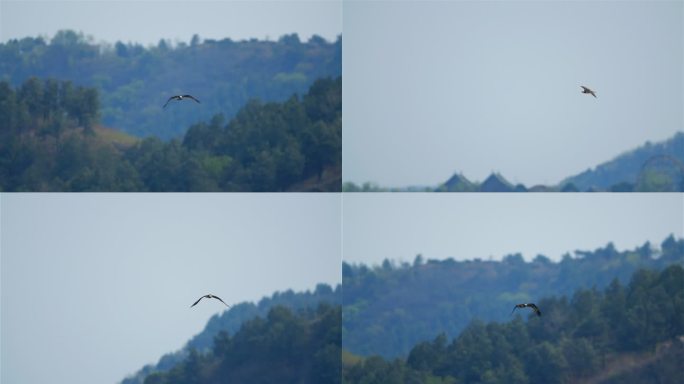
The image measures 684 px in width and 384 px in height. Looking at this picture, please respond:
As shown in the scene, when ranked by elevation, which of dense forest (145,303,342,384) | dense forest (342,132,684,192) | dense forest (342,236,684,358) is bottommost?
dense forest (145,303,342,384)

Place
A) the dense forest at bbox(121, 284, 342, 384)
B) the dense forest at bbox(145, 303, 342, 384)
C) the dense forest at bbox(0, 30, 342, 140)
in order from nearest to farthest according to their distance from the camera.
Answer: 1. the dense forest at bbox(0, 30, 342, 140)
2. the dense forest at bbox(121, 284, 342, 384)
3. the dense forest at bbox(145, 303, 342, 384)

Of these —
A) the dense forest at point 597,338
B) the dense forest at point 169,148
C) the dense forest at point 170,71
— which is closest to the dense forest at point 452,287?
the dense forest at point 597,338

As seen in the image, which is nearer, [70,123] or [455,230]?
[70,123]

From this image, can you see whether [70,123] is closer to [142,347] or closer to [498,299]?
[142,347]

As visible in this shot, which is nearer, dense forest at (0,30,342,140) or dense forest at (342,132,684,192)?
dense forest at (0,30,342,140)

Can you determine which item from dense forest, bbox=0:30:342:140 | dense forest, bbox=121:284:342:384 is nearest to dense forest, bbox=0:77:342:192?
dense forest, bbox=0:30:342:140

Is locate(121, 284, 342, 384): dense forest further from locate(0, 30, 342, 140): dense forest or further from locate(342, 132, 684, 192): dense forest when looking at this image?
locate(342, 132, 684, 192): dense forest

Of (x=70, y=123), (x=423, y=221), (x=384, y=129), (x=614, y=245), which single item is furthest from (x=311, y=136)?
(x=614, y=245)
